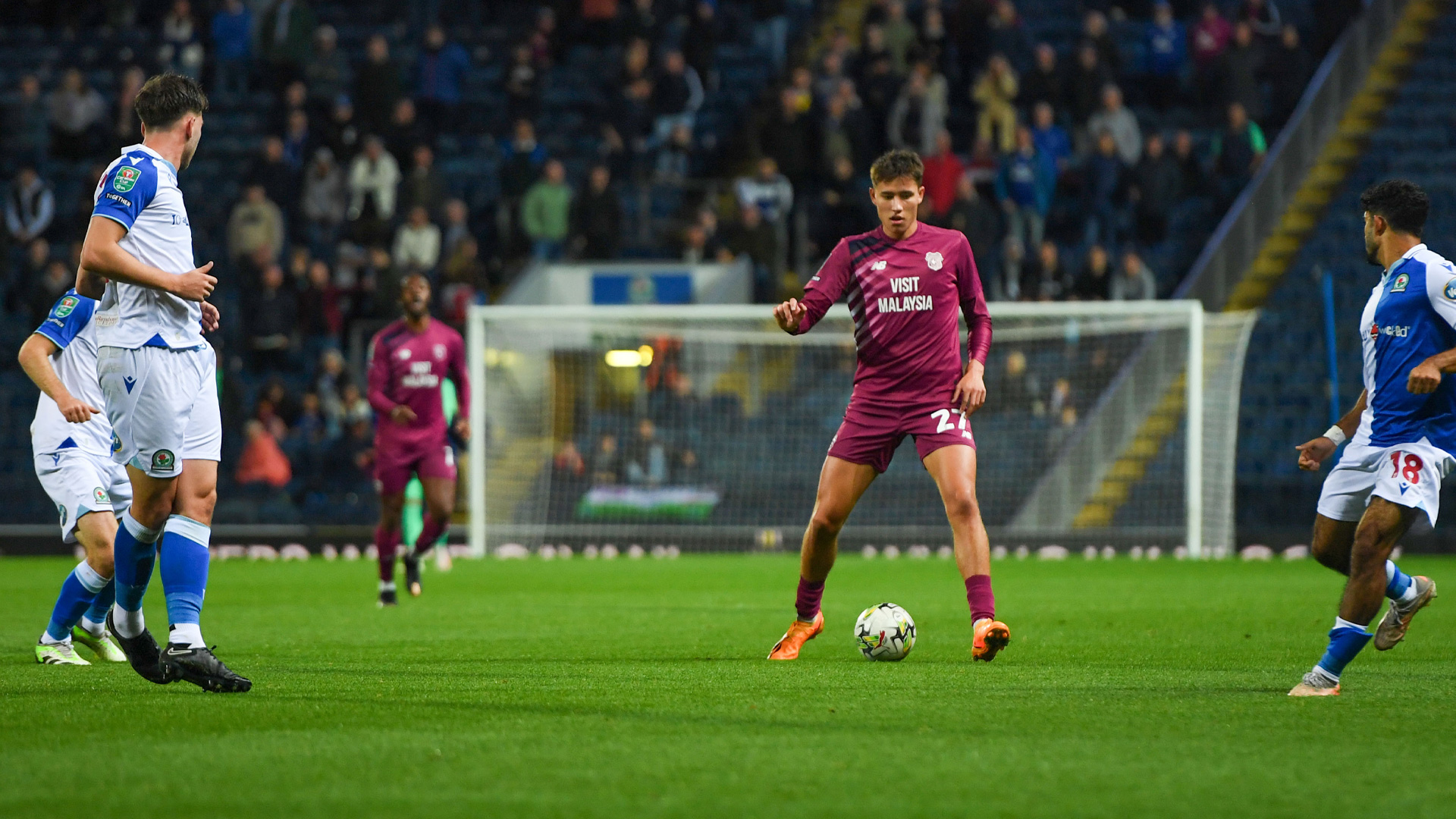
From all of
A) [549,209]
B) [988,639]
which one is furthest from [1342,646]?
[549,209]

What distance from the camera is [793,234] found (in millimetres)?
21031

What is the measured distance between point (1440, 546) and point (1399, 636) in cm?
1189

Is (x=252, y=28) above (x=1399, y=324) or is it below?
above

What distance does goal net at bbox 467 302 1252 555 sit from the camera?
19.2 meters

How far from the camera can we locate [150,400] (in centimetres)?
641

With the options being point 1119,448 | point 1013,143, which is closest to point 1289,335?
point 1119,448

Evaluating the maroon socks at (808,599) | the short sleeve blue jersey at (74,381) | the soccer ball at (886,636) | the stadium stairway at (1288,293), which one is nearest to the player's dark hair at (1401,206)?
the soccer ball at (886,636)

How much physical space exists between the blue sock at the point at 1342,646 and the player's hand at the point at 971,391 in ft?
6.65

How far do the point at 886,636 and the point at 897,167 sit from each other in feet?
6.96

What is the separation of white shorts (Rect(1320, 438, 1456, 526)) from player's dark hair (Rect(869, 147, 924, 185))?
2.30 m

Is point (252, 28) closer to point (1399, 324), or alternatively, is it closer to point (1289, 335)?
point (1289, 335)

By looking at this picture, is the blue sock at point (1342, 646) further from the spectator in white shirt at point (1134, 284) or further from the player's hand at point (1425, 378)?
the spectator in white shirt at point (1134, 284)

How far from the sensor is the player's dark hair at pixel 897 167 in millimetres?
8070

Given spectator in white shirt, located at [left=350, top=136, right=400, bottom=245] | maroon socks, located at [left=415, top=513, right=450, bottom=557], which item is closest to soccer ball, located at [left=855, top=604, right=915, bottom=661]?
maroon socks, located at [left=415, top=513, right=450, bottom=557]
